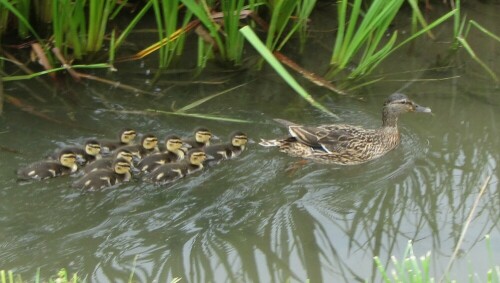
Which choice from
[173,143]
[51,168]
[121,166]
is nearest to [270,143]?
[173,143]

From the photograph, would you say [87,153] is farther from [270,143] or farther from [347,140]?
[347,140]

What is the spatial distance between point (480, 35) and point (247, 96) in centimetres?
216

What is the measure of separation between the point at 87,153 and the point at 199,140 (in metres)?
0.69

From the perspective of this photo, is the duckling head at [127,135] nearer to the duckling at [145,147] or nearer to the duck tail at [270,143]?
the duckling at [145,147]

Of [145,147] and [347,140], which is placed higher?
[347,140]

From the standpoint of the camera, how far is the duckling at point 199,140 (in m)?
5.37

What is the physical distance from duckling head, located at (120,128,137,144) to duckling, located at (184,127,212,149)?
328 mm

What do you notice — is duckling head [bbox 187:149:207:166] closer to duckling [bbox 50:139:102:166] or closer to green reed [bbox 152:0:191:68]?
duckling [bbox 50:139:102:166]

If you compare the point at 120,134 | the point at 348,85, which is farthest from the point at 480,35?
the point at 120,134

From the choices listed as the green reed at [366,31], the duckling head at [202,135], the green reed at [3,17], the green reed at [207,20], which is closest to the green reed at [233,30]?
the green reed at [207,20]

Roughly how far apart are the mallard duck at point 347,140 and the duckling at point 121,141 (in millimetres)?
814

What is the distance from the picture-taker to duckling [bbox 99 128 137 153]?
533 cm

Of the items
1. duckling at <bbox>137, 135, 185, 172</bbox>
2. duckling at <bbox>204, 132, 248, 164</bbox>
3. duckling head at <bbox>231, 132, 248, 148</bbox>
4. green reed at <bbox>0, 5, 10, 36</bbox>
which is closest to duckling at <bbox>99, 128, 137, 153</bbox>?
duckling at <bbox>137, 135, 185, 172</bbox>

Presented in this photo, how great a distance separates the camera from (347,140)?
18.0 feet
